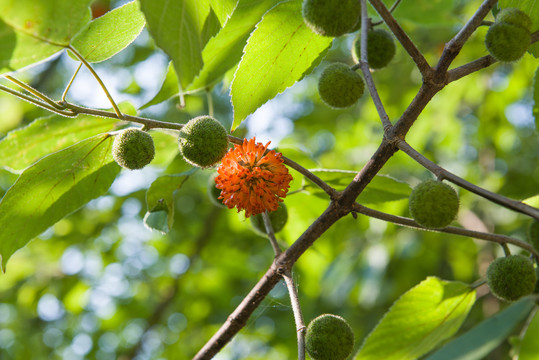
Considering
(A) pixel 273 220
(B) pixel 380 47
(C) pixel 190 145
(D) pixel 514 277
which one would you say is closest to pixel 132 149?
(C) pixel 190 145

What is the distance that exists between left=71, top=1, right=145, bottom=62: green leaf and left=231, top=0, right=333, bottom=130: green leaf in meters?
0.40

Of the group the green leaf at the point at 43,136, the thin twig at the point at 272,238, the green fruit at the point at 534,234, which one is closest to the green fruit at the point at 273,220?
the thin twig at the point at 272,238

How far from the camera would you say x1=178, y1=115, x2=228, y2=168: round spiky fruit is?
1.85 m

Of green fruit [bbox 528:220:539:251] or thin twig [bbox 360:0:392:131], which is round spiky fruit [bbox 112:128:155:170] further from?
green fruit [bbox 528:220:539:251]

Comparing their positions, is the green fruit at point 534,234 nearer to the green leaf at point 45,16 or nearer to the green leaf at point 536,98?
the green leaf at point 536,98

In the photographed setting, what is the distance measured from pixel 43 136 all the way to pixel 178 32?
1.28 metres

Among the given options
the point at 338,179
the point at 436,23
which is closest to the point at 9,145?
the point at 338,179

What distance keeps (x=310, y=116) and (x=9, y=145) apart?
15.1 feet

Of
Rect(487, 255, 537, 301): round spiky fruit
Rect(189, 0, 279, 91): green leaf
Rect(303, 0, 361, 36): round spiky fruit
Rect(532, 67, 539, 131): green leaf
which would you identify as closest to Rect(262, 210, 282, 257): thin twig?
Rect(189, 0, 279, 91): green leaf

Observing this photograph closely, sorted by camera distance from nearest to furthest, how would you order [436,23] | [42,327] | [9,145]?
[9,145]
[436,23]
[42,327]

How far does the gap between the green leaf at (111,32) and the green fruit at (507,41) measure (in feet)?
4.00

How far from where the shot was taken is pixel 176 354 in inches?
252

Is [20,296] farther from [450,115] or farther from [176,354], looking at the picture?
[450,115]

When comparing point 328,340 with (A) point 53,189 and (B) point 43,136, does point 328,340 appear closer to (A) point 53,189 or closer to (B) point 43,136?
(A) point 53,189
